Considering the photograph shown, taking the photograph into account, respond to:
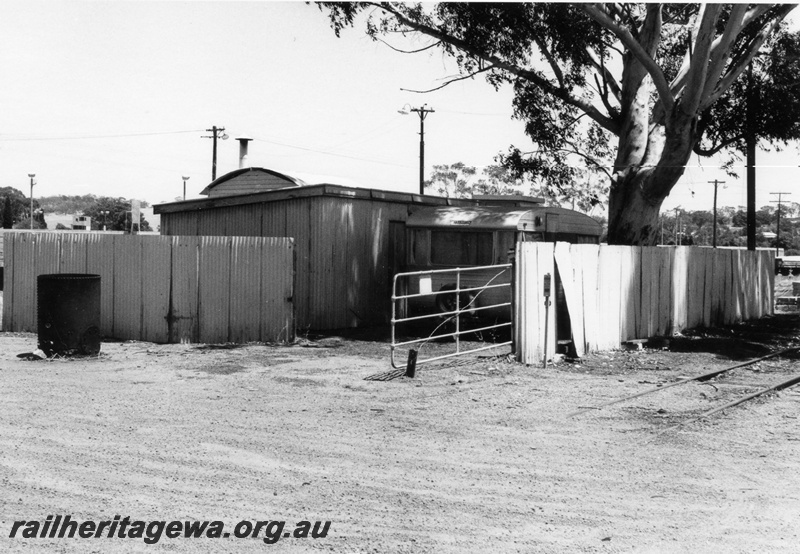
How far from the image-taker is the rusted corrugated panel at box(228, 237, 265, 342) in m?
15.2

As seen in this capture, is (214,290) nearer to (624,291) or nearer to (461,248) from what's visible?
(461,248)

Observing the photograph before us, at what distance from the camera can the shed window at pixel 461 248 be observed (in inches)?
674

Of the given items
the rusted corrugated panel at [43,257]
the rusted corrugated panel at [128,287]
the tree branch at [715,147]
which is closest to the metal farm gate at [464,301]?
the rusted corrugated panel at [128,287]

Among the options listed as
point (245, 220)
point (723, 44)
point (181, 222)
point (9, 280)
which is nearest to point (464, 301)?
point (245, 220)

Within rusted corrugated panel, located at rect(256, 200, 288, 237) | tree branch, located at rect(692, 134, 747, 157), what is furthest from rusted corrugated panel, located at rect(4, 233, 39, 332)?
tree branch, located at rect(692, 134, 747, 157)

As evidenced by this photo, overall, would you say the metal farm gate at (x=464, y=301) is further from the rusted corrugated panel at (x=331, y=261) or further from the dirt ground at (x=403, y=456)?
the dirt ground at (x=403, y=456)

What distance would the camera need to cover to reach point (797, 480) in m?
6.88

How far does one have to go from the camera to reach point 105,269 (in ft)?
52.1

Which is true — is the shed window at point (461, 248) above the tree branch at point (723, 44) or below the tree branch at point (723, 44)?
below

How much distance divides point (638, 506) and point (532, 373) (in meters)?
6.33

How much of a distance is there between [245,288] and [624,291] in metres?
6.83

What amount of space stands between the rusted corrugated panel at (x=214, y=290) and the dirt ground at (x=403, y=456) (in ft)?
7.71

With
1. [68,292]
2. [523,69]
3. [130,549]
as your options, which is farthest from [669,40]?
[130,549]

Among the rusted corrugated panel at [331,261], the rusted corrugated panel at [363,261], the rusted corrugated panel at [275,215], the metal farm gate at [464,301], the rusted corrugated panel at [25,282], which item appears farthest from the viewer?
the rusted corrugated panel at [363,261]
